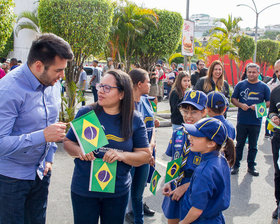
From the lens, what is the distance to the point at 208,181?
2.09m

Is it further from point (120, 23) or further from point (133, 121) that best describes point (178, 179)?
point (120, 23)

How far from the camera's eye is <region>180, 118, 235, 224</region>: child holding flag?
209 centimetres

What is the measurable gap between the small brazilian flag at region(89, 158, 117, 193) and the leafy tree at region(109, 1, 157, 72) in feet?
35.1

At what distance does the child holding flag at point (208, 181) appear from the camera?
6.86ft

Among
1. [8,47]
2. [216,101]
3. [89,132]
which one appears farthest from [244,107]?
[8,47]

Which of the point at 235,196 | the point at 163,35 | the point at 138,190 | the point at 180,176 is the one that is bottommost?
the point at 235,196

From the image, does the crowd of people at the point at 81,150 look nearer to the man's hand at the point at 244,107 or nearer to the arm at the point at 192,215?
the arm at the point at 192,215

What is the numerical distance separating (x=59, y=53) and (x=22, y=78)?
33 centimetres

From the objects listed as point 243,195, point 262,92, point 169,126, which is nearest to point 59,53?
point 243,195

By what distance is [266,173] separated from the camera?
5949 millimetres

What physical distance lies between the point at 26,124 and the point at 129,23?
11.4 meters

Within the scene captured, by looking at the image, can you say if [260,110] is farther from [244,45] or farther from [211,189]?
[244,45]

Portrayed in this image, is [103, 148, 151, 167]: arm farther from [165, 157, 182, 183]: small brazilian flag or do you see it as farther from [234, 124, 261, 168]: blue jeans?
[234, 124, 261, 168]: blue jeans

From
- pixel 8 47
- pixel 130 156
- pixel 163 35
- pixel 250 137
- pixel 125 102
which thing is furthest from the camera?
pixel 8 47
